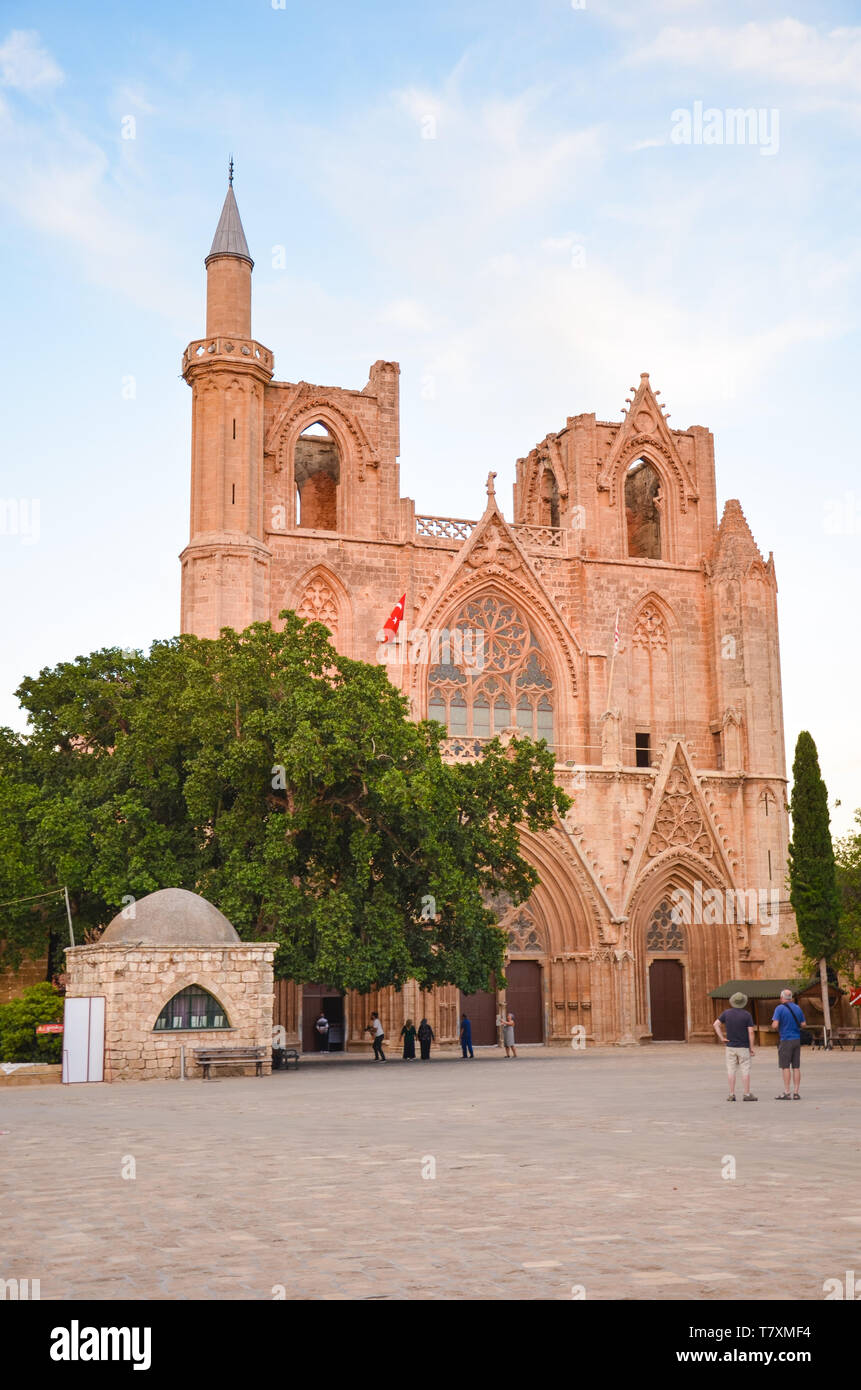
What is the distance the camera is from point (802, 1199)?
8.55 m

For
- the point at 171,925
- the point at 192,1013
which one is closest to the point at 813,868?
the point at 192,1013

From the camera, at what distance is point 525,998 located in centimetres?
4259

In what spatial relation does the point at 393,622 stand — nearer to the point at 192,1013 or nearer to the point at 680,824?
the point at 680,824

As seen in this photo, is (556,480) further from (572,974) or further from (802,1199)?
(802,1199)

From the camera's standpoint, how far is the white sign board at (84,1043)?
23.3 meters

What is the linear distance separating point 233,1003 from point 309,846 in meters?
6.09

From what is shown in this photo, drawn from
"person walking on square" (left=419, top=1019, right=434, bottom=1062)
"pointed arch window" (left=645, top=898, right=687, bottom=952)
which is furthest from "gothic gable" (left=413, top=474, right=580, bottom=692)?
"person walking on square" (left=419, top=1019, right=434, bottom=1062)

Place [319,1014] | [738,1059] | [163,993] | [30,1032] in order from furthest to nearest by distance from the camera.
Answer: [319,1014] < [30,1032] < [163,993] < [738,1059]

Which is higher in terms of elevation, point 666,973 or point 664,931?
point 664,931

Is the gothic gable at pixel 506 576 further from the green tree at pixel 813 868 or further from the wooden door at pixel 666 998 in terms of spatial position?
the green tree at pixel 813 868

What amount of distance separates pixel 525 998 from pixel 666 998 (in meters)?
4.66

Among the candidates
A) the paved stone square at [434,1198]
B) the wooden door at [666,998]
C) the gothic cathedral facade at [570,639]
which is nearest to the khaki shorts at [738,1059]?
the paved stone square at [434,1198]

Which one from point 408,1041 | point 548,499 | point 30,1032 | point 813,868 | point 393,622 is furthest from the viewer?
point 548,499
